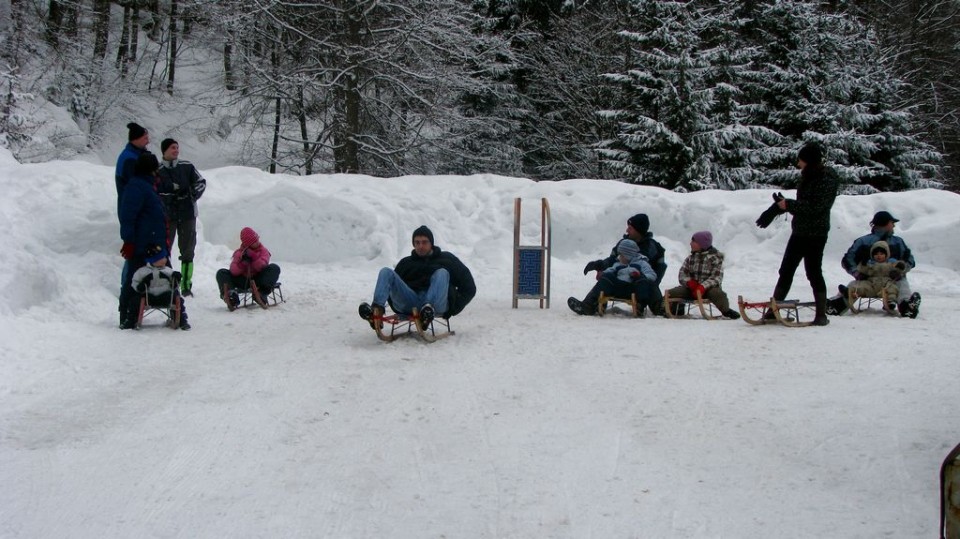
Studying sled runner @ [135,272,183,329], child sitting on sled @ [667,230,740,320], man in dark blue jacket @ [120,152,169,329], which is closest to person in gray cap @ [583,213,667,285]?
child sitting on sled @ [667,230,740,320]

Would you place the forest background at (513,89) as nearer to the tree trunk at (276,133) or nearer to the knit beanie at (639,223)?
the tree trunk at (276,133)

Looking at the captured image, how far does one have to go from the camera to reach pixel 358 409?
17.5 feet

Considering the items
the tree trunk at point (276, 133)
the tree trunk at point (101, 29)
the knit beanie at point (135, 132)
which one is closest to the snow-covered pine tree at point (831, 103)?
the tree trunk at point (276, 133)

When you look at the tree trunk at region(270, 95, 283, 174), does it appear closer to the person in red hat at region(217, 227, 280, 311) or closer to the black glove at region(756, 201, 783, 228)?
the person in red hat at region(217, 227, 280, 311)

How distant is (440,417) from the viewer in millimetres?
5164

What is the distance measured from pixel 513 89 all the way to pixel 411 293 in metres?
21.3

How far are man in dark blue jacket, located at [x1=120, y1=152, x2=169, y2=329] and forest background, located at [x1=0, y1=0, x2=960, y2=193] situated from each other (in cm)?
1308

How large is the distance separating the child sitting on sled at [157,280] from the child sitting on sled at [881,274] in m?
7.59

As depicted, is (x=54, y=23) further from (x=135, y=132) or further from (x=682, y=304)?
(x=682, y=304)

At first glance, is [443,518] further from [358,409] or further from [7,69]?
[7,69]

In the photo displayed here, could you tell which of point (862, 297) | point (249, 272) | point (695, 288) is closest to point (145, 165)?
point (249, 272)

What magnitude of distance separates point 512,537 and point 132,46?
3324 cm

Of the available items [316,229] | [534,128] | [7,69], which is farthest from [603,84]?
[7,69]

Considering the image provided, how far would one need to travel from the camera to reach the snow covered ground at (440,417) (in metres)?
3.63
